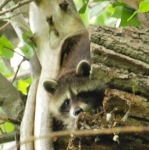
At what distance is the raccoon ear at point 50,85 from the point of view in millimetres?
2939

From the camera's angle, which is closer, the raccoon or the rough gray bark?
the rough gray bark

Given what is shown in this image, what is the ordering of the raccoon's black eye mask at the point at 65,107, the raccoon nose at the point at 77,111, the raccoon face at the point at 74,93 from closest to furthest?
the raccoon nose at the point at 77,111
the raccoon face at the point at 74,93
the raccoon's black eye mask at the point at 65,107

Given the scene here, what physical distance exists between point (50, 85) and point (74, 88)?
16 centimetres

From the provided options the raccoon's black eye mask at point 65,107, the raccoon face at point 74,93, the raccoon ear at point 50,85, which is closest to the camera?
the raccoon face at point 74,93

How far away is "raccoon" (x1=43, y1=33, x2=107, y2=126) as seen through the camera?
2.80m

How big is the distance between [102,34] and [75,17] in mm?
954

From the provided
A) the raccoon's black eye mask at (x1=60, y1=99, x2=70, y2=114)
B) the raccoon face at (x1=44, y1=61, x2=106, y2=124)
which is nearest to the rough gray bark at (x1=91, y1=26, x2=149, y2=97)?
the raccoon face at (x1=44, y1=61, x2=106, y2=124)

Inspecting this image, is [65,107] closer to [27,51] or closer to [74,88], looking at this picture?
[74,88]

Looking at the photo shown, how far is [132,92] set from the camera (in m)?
2.20

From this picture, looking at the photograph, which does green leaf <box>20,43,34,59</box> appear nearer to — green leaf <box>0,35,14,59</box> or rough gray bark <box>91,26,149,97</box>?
green leaf <box>0,35,14,59</box>

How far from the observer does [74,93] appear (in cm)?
299

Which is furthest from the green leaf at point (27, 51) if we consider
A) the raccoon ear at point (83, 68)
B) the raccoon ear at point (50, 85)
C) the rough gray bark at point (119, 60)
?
the rough gray bark at point (119, 60)

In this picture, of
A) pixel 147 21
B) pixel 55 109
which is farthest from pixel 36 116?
pixel 147 21

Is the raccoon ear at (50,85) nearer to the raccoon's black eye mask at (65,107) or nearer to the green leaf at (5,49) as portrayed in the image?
the raccoon's black eye mask at (65,107)
